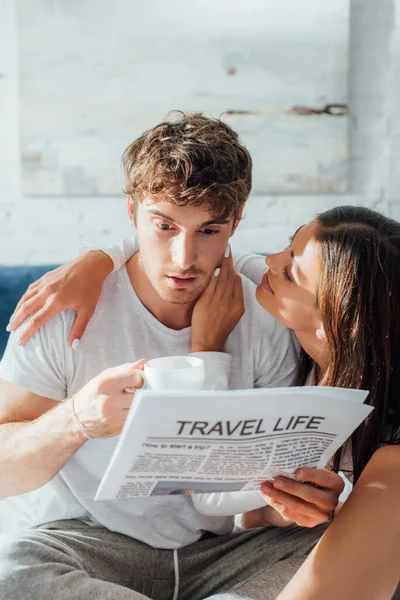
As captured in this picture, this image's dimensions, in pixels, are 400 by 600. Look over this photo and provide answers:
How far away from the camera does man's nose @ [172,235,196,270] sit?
138cm

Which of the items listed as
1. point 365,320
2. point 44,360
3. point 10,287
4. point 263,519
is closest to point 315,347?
point 365,320

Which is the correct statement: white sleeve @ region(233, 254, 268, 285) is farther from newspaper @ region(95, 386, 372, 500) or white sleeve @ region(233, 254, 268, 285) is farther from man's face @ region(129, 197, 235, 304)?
newspaper @ region(95, 386, 372, 500)

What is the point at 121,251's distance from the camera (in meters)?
1.53

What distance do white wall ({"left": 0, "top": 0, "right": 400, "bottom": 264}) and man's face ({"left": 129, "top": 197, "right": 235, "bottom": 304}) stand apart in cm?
121

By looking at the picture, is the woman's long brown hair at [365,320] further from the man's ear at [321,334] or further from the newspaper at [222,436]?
the newspaper at [222,436]

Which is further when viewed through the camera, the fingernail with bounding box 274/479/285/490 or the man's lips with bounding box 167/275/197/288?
the man's lips with bounding box 167/275/197/288

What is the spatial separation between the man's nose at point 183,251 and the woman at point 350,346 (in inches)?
6.3

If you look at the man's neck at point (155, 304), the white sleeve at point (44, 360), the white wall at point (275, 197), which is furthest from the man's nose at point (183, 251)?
the white wall at point (275, 197)

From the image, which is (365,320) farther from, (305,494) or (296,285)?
(305,494)

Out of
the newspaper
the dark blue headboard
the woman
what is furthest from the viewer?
the dark blue headboard

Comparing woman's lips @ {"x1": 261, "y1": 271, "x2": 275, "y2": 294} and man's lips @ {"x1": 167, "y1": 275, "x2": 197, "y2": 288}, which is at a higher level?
man's lips @ {"x1": 167, "y1": 275, "x2": 197, "y2": 288}

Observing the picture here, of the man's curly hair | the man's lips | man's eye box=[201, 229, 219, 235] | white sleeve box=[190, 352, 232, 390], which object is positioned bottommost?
white sleeve box=[190, 352, 232, 390]

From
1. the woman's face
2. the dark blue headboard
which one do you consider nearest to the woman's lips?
the woman's face

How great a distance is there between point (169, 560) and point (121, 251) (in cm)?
61
